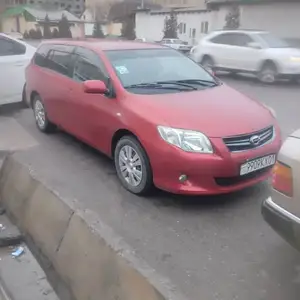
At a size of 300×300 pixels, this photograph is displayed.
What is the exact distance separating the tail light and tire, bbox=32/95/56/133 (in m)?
4.48

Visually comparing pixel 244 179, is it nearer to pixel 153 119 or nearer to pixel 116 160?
pixel 153 119

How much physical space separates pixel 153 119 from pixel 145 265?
1.51m

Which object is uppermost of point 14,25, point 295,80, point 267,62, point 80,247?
point 80,247

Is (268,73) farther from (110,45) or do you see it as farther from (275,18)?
(275,18)

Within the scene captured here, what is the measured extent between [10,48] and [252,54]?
8096mm

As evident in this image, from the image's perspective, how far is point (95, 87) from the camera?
463 cm

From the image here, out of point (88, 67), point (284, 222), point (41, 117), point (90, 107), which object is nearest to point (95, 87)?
point (90, 107)

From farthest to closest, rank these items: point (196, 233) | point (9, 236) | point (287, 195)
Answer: point (9, 236) → point (196, 233) → point (287, 195)

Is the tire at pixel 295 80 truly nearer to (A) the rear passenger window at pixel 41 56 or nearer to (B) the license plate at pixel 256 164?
(A) the rear passenger window at pixel 41 56

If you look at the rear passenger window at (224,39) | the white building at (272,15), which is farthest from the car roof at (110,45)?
the white building at (272,15)

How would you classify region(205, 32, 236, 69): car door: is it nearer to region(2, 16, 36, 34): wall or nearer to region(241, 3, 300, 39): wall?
region(241, 3, 300, 39): wall

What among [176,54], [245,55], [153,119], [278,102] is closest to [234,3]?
[245,55]

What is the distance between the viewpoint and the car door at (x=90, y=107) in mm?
4754

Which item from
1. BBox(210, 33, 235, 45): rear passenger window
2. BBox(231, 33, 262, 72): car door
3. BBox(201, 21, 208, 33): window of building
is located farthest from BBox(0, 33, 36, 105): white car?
BBox(201, 21, 208, 33): window of building
